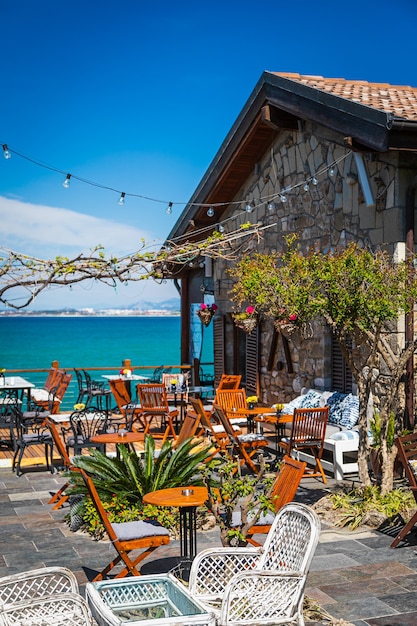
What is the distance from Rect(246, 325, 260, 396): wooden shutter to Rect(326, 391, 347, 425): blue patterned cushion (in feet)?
10.4

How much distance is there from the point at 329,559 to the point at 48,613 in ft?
10.2

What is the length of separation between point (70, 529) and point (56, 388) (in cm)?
712

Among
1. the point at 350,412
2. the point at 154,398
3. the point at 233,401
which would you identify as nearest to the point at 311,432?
the point at 350,412

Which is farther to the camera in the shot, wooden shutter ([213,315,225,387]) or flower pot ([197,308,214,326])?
wooden shutter ([213,315,225,387])

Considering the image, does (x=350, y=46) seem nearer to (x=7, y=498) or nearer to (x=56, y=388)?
(x=56, y=388)

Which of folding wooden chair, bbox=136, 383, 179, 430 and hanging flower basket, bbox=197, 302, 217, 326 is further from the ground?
hanging flower basket, bbox=197, 302, 217, 326

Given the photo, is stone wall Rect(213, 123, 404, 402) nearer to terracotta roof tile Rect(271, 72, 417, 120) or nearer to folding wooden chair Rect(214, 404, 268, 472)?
terracotta roof tile Rect(271, 72, 417, 120)

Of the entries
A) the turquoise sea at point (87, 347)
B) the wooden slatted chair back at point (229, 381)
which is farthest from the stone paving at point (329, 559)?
the turquoise sea at point (87, 347)

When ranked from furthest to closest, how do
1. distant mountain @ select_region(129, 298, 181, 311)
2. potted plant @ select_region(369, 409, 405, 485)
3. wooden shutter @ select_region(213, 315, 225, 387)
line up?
distant mountain @ select_region(129, 298, 181, 311) → wooden shutter @ select_region(213, 315, 225, 387) → potted plant @ select_region(369, 409, 405, 485)

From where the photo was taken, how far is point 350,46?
22.6 meters

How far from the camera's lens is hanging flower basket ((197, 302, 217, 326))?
15430 mm

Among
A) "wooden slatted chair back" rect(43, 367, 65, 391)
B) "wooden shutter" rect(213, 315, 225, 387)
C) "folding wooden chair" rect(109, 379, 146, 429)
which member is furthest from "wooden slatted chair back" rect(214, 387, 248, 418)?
"wooden slatted chair back" rect(43, 367, 65, 391)

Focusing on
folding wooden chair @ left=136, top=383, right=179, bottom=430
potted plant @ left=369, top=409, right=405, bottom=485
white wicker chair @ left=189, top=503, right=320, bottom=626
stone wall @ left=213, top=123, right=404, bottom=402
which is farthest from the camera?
folding wooden chair @ left=136, top=383, right=179, bottom=430

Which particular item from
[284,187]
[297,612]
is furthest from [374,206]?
[297,612]
